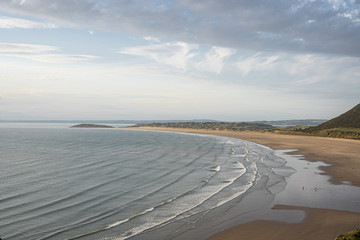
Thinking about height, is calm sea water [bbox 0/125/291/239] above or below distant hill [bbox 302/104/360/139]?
below

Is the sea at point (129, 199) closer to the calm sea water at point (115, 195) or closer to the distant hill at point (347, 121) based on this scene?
the calm sea water at point (115, 195)

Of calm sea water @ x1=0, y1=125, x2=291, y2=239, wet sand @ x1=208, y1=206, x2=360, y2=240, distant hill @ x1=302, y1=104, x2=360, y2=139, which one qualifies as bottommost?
calm sea water @ x1=0, y1=125, x2=291, y2=239

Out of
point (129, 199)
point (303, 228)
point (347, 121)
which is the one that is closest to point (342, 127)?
point (347, 121)

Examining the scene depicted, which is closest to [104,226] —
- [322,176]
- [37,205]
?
[37,205]

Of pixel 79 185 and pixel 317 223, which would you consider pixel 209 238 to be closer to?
pixel 317 223

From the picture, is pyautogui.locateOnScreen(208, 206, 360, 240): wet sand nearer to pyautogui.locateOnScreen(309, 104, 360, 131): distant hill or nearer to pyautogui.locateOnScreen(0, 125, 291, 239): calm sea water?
pyautogui.locateOnScreen(0, 125, 291, 239): calm sea water

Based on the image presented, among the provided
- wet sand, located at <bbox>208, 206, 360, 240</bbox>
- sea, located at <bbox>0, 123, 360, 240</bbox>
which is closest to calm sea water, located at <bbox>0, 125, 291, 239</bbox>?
sea, located at <bbox>0, 123, 360, 240</bbox>

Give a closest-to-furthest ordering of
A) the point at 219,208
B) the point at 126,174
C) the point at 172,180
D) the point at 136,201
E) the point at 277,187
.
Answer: the point at 219,208 → the point at 136,201 → the point at 277,187 → the point at 172,180 → the point at 126,174

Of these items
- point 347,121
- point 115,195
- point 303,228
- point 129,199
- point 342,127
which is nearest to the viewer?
point 303,228

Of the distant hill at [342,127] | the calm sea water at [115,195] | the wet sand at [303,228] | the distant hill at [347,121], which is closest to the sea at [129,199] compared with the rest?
the calm sea water at [115,195]

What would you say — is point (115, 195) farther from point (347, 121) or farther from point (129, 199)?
point (347, 121)

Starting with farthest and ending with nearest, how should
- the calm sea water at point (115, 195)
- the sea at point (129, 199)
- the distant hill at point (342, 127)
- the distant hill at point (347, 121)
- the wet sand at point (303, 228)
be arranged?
1. the distant hill at point (347, 121)
2. the distant hill at point (342, 127)
3. the calm sea water at point (115, 195)
4. the sea at point (129, 199)
5. the wet sand at point (303, 228)
